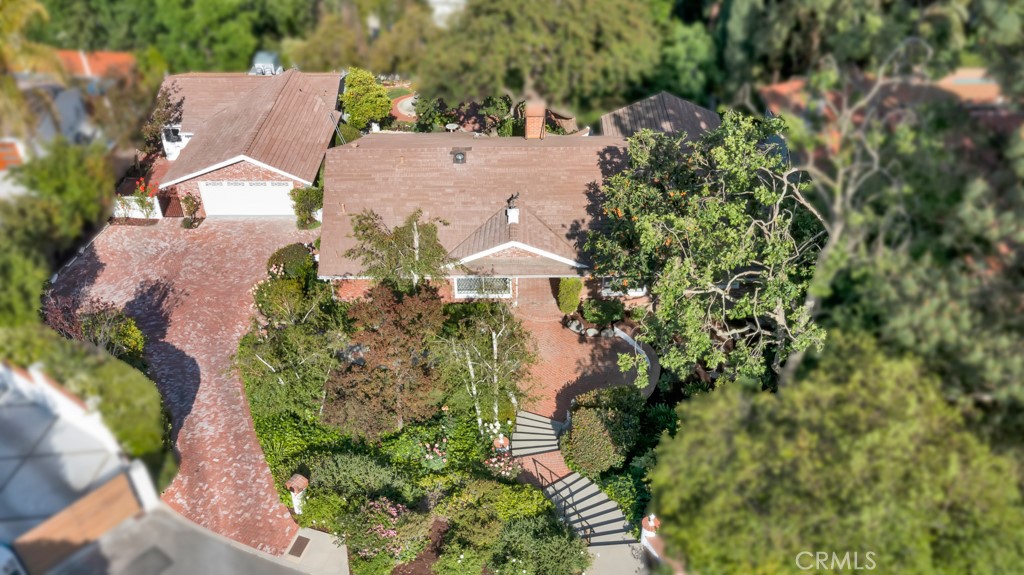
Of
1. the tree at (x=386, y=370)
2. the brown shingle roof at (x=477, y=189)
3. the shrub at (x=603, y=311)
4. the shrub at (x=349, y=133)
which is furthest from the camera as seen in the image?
the shrub at (x=603, y=311)

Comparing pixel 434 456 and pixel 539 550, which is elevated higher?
pixel 539 550

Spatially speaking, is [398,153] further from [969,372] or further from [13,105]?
[969,372]

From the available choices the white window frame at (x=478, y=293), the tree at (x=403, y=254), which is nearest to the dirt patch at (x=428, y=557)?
the tree at (x=403, y=254)

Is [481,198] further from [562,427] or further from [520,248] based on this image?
[562,427]

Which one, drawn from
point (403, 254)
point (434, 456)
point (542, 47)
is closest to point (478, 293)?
point (403, 254)

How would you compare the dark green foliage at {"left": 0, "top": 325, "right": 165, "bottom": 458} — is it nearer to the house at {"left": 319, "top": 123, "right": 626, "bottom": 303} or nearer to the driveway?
the driveway

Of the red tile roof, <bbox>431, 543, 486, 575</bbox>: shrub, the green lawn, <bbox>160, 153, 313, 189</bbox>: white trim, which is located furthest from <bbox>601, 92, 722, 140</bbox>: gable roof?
<bbox>160, 153, 313, 189</bbox>: white trim
